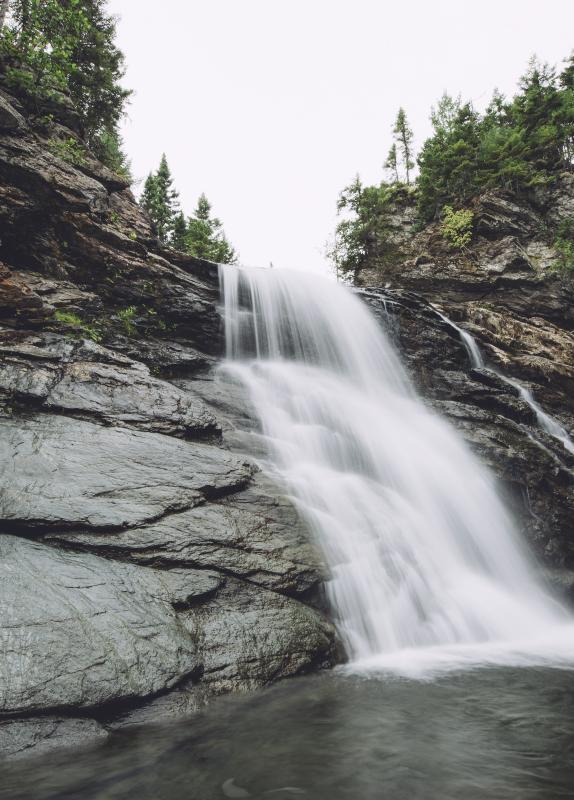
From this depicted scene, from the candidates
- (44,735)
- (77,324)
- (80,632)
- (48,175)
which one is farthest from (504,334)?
(44,735)

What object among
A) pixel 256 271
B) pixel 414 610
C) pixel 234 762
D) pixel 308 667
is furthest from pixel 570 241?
pixel 234 762

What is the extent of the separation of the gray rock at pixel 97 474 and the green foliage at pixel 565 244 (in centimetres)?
1803

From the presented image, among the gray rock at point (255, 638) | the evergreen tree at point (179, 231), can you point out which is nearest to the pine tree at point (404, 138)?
the evergreen tree at point (179, 231)

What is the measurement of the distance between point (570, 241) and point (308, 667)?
70.3ft

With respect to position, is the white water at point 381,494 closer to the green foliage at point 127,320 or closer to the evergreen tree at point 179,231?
the green foliage at point 127,320

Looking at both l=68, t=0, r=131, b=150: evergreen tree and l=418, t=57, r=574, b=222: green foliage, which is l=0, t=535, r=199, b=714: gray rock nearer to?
l=68, t=0, r=131, b=150: evergreen tree

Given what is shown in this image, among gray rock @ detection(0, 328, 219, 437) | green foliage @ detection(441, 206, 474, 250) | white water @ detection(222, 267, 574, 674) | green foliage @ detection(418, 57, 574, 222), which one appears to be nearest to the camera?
white water @ detection(222, 267, 574, 674)

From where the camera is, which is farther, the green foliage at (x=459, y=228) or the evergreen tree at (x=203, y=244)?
the evergreen tree at (x=203, y=244)

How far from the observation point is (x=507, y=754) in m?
2.84

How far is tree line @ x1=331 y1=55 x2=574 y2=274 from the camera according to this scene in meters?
21.3

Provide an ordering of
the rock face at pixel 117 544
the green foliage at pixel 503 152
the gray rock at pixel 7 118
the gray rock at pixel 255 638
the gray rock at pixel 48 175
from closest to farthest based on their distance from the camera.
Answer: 1. the rock face at pixel 117 544
2. the gray rock at pixel 255 638
3. the gray rock at pixel 48 175
4. the gray rock at pixel 7 118
5. the green foliage at pixel 503 152

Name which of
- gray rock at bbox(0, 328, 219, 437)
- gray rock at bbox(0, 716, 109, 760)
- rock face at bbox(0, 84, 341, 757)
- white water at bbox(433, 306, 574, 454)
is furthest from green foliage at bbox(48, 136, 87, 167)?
gray rock at bbox(0, 716, 109, 760)

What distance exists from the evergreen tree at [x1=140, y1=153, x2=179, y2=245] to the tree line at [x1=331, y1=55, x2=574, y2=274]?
17698 mm

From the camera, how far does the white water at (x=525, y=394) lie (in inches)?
474
